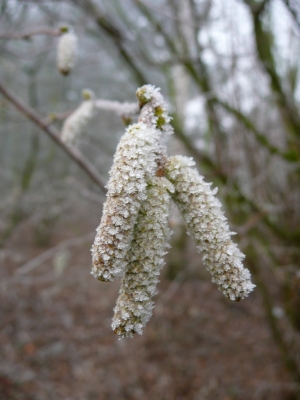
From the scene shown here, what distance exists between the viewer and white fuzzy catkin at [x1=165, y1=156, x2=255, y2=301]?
0.68 metres

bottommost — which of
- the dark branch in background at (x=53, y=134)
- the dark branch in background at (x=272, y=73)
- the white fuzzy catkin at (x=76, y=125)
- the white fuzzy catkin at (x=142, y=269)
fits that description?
the white fuzzy catkin at (x=142, y=269)

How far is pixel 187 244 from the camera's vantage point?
7297mm

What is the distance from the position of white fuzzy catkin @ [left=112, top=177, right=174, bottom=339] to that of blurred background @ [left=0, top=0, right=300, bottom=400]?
0.98 m

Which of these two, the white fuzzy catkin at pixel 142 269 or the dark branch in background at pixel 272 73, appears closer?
the white fuzzy catkin at pixel 142 269

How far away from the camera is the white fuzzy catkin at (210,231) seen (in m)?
0.68

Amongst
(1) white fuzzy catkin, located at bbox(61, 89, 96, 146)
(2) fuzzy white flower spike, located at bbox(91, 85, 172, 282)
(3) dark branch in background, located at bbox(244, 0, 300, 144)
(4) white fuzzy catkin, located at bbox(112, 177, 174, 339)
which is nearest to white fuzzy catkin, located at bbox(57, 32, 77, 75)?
(1) white fuzzy catkin, located at bbox(61, 89, 96, 146)

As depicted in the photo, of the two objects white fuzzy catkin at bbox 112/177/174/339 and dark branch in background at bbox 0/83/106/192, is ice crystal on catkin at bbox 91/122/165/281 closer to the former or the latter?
white fuzzy catkin at bbox 112/177/174/339

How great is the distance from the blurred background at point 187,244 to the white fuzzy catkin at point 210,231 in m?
0.94

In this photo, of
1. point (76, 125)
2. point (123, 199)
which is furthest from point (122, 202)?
point (76, 125)

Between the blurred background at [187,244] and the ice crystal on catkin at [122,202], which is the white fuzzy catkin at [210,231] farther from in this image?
the blurred background at [187,244]

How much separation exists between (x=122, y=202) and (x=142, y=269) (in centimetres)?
15

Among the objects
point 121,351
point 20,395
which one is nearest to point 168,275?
point 121,351

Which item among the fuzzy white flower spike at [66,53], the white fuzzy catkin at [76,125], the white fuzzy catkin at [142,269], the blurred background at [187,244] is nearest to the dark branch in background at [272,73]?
the blurred background at [187,244]

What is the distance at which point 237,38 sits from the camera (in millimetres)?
2967
